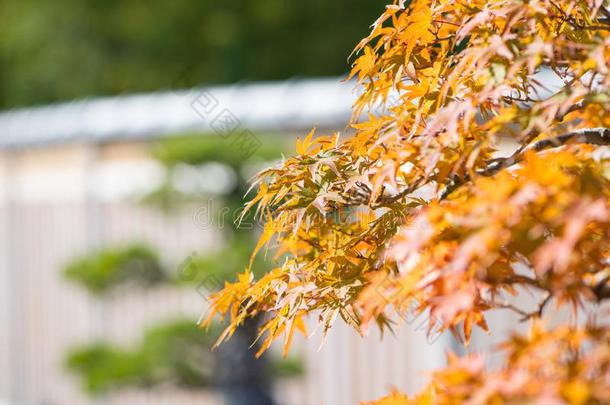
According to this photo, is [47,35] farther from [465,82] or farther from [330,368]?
[465,82]

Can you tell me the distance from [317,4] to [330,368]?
10.7 metres

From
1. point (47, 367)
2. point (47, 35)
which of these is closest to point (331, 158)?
point (47, 367)

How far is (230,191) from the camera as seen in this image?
4.54 m

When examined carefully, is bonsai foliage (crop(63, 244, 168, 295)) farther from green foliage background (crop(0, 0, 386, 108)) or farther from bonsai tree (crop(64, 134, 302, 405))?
green foliage background (crop(0, 0, 386, 108))

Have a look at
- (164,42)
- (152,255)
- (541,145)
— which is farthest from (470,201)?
(164,42)

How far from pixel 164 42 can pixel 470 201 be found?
1469 cm

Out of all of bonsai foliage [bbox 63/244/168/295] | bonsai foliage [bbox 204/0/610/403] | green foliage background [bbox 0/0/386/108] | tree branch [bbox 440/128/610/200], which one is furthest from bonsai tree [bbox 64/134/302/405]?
green foliage background [bbox 0/0/386/108]

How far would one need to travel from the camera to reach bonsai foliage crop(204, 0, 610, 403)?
1397 mm

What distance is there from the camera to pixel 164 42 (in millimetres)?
15781

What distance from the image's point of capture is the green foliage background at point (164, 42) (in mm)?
14984

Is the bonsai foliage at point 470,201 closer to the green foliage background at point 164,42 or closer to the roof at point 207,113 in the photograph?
the roof at point 207,113

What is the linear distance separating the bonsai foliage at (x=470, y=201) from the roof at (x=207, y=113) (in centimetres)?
244

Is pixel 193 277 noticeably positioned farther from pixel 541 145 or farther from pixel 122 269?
pixel 541 145

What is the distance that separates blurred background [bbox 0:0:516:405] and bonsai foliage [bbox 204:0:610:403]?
1029 mm
